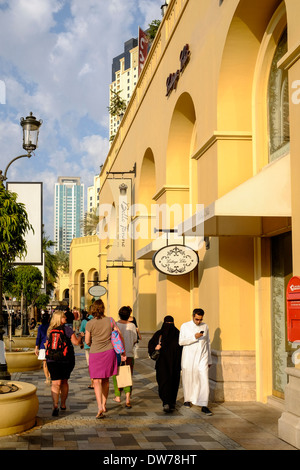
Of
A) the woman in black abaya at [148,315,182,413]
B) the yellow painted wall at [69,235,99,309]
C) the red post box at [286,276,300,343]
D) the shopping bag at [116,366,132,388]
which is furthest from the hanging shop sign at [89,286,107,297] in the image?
the red post box at [286,276,300,343]

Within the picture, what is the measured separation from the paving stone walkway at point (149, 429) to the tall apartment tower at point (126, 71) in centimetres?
15073

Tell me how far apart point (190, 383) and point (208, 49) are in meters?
6.61

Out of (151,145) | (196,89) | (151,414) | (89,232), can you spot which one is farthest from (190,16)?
(89,232)

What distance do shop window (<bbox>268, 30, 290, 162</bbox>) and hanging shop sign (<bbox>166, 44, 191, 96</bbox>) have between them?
3.66 m

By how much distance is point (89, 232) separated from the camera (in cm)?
7181

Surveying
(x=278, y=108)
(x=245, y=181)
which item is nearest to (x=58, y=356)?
(x=245, y=181)

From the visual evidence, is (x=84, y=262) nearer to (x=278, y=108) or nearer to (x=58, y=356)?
(x=278, y=108)

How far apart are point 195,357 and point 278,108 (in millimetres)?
4509

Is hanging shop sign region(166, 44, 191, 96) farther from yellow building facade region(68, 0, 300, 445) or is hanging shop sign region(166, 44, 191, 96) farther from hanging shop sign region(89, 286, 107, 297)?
hanging shop sign region(89, 286, 107, 297)

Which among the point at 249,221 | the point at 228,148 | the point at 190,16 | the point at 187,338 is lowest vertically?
the point at 187,338

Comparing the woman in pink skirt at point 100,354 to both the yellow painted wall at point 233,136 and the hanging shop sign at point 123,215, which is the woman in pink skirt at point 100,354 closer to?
the yellow painted wall at point 233,136

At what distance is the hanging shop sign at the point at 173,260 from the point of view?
12698 mm
